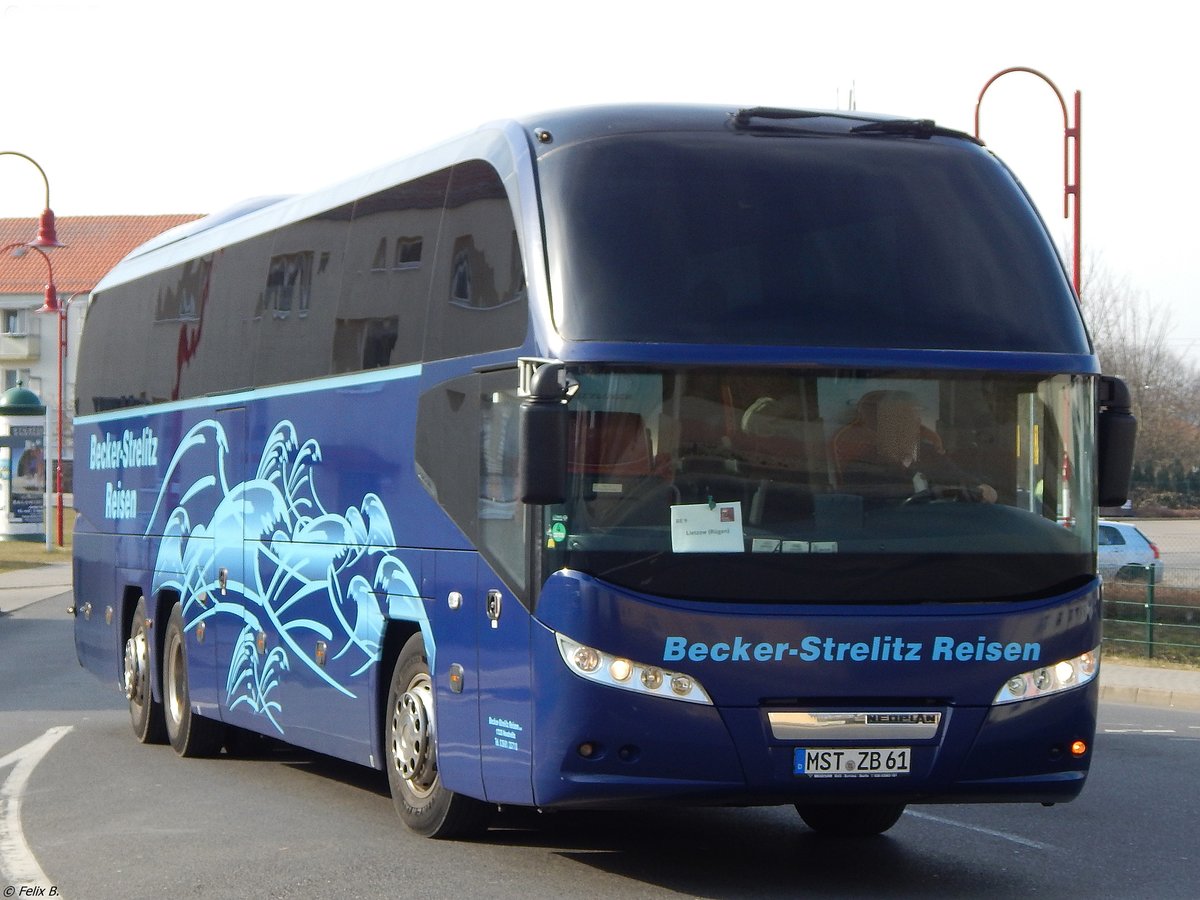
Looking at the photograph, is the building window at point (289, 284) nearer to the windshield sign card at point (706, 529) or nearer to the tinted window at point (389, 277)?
the tinted window at point (389, 277)

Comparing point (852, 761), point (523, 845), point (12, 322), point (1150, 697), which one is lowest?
point (1150, 697)

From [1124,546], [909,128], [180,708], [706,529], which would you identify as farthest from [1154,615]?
[706,529]

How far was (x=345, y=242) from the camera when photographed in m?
11.2

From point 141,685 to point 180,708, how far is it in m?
1.09

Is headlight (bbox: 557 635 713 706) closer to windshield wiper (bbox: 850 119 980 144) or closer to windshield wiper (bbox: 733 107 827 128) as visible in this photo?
windshield wiper (bbox: 733 107 827 128)

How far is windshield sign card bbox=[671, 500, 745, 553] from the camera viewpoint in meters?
7.94

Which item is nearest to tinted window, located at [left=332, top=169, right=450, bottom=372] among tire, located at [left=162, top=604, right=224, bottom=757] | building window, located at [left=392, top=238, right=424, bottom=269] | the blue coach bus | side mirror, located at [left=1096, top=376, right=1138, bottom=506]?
building window, located at [left=392, top=238, right=424, bottom=269]

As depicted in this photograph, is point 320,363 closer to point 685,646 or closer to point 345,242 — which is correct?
point 345,242

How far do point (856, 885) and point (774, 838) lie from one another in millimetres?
1490

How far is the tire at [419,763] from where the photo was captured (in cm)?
938

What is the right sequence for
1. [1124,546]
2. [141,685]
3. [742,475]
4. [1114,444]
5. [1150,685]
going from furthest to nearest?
1. [1124,546]
2. [1150,685]
3. [141,685]
4. [1114,444]
5. [742,475]

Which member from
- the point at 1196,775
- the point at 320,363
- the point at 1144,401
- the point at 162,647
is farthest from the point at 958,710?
the point at 1144,401

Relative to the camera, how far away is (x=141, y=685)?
594 inches

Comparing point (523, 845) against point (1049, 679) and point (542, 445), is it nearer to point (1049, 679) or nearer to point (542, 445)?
point (542, 445)
